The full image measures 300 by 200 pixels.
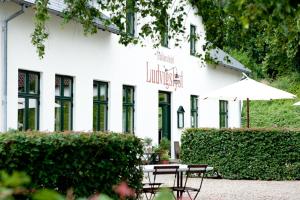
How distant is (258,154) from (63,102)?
5.22 meters

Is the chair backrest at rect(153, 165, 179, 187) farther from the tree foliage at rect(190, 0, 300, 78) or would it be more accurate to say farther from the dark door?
the dark door

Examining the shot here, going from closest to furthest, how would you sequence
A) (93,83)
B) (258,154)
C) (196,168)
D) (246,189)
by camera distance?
(196,168) → (246,189) → (258,154) → (93,83)

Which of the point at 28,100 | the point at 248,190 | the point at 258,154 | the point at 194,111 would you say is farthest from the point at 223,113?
the point at 28,100

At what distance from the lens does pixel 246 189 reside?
545 inches

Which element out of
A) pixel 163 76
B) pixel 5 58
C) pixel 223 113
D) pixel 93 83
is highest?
pixel 163 76

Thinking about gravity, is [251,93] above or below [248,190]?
above

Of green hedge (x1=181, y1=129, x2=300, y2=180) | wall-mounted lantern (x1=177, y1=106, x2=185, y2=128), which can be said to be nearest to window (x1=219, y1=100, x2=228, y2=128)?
wall-mounted lantern (x1=177, y1=106, x2=185, y2=128)

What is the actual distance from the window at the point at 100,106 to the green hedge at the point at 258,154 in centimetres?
348

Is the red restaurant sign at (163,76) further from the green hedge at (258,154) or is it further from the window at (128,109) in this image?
the green hedge at (258,154)

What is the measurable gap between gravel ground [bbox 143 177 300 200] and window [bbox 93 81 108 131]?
2621 millimetres

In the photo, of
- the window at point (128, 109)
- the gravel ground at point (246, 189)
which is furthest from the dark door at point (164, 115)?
the gravel ground at point (246, 189)

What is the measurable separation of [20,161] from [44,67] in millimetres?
8202

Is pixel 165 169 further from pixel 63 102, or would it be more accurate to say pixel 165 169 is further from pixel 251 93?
pixel 251 93

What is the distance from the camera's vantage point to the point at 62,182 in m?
7.45
